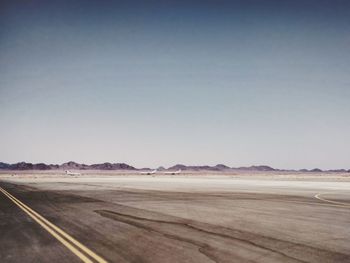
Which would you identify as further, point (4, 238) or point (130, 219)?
point (130, 219)

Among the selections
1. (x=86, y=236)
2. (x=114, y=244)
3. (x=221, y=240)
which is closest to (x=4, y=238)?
(x=86, y=236)

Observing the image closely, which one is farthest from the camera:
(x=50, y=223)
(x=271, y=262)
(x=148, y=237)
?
(x=50, y=223)

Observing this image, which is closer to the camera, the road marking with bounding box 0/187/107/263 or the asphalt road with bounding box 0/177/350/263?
the road marking with bounding box 0/187/107/263

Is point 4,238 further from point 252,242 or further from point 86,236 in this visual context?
point 252,242

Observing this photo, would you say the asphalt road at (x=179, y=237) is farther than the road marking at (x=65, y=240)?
Yes

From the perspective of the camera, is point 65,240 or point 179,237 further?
point 179,237

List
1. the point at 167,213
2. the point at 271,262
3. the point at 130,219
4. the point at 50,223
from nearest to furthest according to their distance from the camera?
1. the point at 271,262
2. the point at 50,223
3. the point at 130,219
4. the point at 167,213

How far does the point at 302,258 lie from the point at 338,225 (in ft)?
19.1

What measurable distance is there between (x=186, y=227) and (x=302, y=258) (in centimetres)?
511

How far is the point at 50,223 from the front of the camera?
14078mm

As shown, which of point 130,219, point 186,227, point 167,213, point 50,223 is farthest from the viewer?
point 167,213

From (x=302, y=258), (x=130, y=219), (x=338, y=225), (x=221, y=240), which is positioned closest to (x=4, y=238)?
(x=130, y=219)

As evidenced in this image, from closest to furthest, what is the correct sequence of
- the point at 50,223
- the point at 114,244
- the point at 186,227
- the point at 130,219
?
the point at 114,244 < the point at 186,227 < the point at 50,223 < the point at 130,219

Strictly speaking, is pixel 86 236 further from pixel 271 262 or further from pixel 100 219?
pixel 271 262
